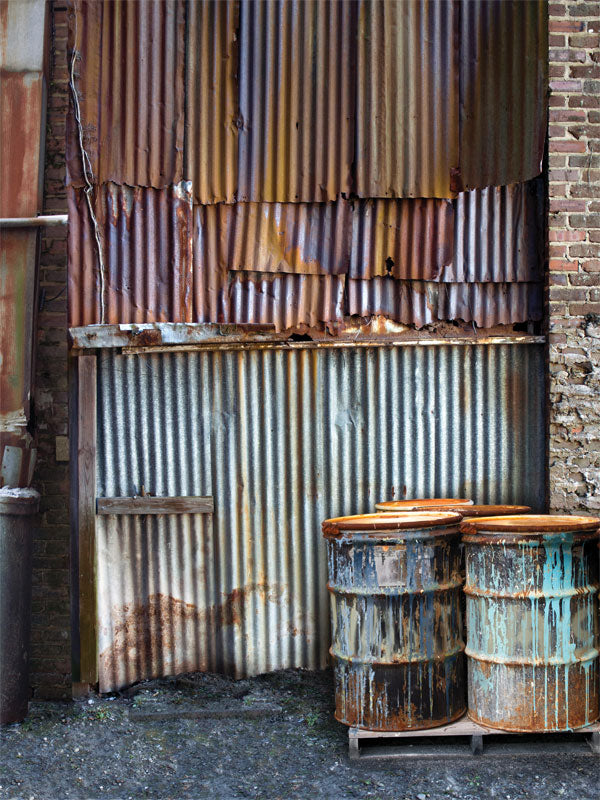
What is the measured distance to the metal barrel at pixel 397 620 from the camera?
4.41 metres

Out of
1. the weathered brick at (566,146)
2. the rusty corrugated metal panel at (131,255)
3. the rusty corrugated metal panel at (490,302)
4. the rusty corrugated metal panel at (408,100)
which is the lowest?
the rusty corrugated metal panel at (490,302)

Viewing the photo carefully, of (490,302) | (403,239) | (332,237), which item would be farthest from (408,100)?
(490,302)

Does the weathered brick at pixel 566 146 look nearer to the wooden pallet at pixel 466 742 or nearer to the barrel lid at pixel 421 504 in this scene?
the barrel lid at pixel 421 504

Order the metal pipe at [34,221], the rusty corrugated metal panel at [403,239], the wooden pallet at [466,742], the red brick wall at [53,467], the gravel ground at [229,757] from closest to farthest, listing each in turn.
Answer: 1. the gravel ground at [229,757]
2. the wooden pallet at [466,742]
3. the metal pipe at [34,221]
4. the rusty corrugated metal panel at [403,239]
5. the red brick wall at [53,467]

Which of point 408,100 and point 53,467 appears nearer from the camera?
point 408,100

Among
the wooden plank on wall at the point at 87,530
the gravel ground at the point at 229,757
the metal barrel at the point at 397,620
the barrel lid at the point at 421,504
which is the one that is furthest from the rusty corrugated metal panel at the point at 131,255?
the gravel ground at the point at 229,757

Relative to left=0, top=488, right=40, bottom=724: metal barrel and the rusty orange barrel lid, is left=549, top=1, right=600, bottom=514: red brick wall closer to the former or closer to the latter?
the rusty orange barrel lid

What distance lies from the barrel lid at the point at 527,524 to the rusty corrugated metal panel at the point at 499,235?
1824 millimetres

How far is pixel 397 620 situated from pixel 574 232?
114 inches

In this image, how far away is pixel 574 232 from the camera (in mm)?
5203

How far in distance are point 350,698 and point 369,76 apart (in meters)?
4.27

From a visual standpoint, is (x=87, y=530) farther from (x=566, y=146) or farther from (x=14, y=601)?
(x=566, y=146)

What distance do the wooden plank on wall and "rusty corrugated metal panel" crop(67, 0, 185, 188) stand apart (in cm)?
146

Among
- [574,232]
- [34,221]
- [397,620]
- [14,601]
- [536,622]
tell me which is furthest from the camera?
[34,221]
